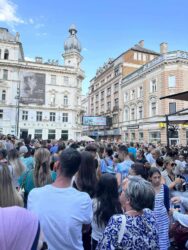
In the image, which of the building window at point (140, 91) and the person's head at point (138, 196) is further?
the building window at point (140, 91)

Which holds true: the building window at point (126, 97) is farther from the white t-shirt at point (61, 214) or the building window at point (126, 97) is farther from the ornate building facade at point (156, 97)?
the white t-shirt at point (61, 214)

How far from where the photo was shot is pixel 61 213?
87.6 inches

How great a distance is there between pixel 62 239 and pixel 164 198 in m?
2.13

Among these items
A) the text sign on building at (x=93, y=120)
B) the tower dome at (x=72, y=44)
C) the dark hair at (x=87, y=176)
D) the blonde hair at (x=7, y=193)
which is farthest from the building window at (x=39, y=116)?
the blonde hair at (x=7, y=193)

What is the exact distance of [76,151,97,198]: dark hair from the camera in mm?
3371

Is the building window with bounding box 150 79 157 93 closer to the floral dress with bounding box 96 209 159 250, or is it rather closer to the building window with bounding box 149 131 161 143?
the building window with bounding box 149 131 161 143

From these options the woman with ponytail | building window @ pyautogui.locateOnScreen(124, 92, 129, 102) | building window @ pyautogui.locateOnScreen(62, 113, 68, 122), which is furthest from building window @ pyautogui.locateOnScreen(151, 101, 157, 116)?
the woman with ponytail

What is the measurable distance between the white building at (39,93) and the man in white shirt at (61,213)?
37.7m

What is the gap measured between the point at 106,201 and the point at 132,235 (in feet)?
2.73

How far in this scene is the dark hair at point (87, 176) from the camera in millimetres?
3371

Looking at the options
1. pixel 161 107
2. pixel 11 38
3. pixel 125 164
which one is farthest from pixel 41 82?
pixel 125 164

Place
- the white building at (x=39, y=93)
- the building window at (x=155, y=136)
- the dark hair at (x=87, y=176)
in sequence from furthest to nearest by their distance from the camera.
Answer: the white building at (x=39, y=93) → the building window at (x=155, y=136) → the dark hair at (x=87, y=176)

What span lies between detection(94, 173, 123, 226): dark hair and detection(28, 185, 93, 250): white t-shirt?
50 cm

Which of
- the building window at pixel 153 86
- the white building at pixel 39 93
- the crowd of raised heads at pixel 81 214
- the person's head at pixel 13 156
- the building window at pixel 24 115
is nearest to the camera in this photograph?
the crowd of raised heads at pixel 81 214
